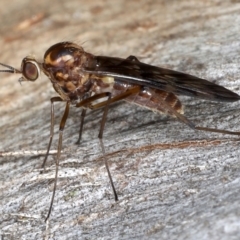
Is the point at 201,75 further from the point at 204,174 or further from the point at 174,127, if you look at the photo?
the point at 204,174

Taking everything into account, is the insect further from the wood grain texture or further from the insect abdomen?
the wood grain texture

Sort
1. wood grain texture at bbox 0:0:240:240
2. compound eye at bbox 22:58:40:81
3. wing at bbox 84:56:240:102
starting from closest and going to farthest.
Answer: wood grain texture at bbox 0:0:240:240 → wing at bbox 84:56:240:102 → compound eye at bbox 22:58:40:81

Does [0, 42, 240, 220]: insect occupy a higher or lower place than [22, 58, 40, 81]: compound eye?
lower

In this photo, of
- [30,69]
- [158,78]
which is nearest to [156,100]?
[158,78]

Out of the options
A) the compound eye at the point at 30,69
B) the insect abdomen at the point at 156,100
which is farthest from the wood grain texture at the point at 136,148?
the compound eye at the point at 30,69

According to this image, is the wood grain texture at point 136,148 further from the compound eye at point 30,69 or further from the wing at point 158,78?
the compound eye at point 30,69

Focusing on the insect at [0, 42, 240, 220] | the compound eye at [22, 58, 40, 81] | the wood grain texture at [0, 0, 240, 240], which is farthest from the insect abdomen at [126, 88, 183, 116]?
the compound eye at [22, 58, 40, 81]

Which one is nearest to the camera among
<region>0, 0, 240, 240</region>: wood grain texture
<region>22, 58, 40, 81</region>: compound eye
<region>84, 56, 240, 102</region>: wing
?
<region>0, 0, 240, 240</region>: wood grain texture
